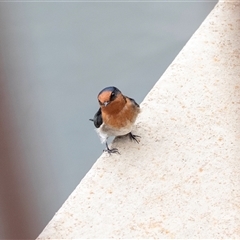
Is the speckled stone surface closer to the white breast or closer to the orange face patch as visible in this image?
the white breast

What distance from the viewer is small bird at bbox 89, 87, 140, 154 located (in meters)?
1.25

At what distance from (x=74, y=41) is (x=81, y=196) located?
1.42 m

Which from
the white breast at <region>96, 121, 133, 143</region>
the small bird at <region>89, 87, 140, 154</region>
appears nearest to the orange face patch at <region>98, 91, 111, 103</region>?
the small bird at <region>89, 87, 140, 154</region>

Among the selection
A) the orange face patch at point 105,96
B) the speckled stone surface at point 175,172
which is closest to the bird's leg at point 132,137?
the speckled stone surface at point 175,172

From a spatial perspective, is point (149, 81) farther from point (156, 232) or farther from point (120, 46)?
point (156, 232)

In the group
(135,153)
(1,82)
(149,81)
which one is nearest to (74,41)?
(149,81)

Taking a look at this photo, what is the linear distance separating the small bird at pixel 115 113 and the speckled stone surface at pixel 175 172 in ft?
0.22

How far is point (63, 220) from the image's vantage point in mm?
1124

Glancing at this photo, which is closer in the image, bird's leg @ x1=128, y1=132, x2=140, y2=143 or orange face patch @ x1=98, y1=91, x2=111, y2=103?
orange face patch @ x1=98, y1=91, x2=111, y2=103

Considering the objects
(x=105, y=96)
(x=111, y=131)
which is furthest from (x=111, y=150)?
(x=105, y=96)

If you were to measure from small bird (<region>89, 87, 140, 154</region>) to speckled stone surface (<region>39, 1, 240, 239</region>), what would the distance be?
0.07 m

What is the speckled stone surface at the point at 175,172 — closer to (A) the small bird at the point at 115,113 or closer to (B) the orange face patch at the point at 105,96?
(A) the small bird at the point at 115,113

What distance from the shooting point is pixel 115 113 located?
4.22ft

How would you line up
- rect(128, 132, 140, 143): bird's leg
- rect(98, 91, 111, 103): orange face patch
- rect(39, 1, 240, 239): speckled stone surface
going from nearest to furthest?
rect(39, 1, 240, 239): speckled stone surface, rect(98, 91, 111, 103): orange face patch, rect(128, 132, 140, 143): bird's leg
